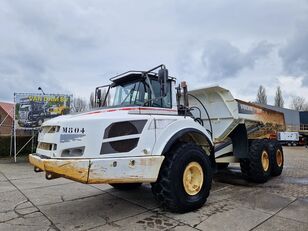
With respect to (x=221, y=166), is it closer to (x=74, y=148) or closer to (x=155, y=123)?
(x=155, y=123)

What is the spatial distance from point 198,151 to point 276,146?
15.7 feet

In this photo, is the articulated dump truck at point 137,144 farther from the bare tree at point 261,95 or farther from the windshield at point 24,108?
the bare tree at point 261,95

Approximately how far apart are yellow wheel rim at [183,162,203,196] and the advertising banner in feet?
37.3

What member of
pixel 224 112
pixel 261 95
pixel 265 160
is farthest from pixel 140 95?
pixel 261 95

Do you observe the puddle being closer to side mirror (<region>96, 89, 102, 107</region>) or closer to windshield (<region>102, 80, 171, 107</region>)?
windshield (<region>102, 80, 171, 107</region>)

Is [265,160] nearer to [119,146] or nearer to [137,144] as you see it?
[137,144]

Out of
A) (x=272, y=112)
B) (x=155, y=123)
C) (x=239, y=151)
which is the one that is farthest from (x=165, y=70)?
(x=272, y=112)

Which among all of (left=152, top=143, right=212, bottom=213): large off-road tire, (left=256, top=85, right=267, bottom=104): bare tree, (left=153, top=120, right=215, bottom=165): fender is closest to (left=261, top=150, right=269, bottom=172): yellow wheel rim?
(left=153, top=120, right=215, bottom=165): fender

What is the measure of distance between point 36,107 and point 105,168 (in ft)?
43.5

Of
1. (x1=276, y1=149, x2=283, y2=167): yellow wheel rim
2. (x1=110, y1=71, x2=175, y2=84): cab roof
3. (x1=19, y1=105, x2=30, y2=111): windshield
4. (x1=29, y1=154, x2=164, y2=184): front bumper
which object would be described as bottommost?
(x1=276, y1=149, x2=283, y2=167): yellow wheel rim

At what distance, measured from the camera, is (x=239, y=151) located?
7828 mm

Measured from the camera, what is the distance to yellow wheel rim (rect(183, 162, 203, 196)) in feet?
17.0

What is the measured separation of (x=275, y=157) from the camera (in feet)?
28.9

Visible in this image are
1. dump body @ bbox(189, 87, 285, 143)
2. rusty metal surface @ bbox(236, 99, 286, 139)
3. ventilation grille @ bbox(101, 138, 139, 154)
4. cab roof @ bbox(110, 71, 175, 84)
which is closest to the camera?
ventilation grille @ bbox(101, 138, 139, 154)
